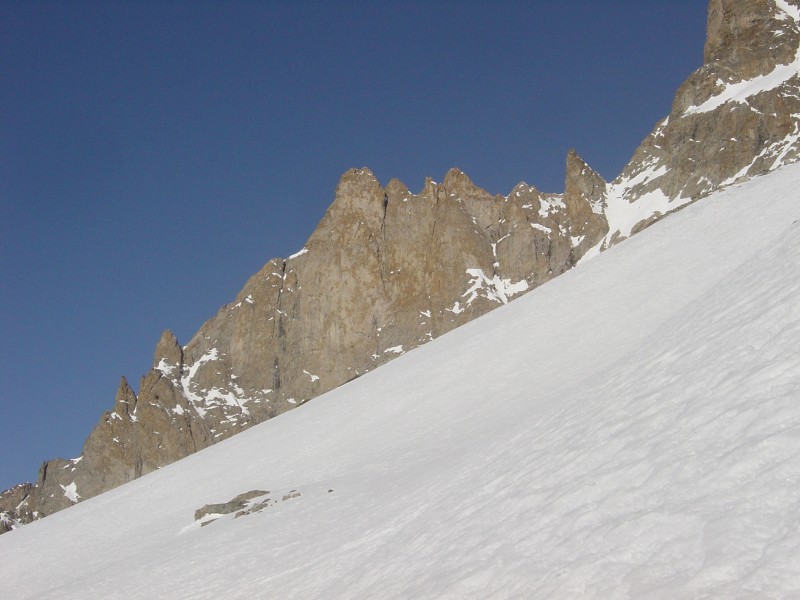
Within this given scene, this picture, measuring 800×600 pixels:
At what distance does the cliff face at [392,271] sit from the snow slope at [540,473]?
452 feet

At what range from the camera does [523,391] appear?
2000 cm

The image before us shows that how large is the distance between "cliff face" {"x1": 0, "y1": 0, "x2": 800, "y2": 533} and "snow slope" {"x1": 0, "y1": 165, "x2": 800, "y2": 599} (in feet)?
452

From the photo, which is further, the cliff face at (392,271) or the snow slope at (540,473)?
the cliff face at (392,271)

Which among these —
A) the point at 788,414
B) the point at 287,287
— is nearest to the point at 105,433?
the point at 287,287

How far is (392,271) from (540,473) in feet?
563

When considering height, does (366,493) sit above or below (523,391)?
below

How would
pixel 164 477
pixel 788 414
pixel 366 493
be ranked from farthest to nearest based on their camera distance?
pixel 164 477
pixel 366 493
pixel 788 414

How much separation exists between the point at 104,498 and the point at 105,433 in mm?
149193

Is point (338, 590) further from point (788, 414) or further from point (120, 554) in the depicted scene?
point (120, 554)

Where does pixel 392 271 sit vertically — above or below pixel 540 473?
above

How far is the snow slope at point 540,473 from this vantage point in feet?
20.7

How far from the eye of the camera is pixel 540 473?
31.6 feet

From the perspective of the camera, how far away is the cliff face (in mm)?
166000

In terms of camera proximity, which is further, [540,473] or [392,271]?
[392,271]
